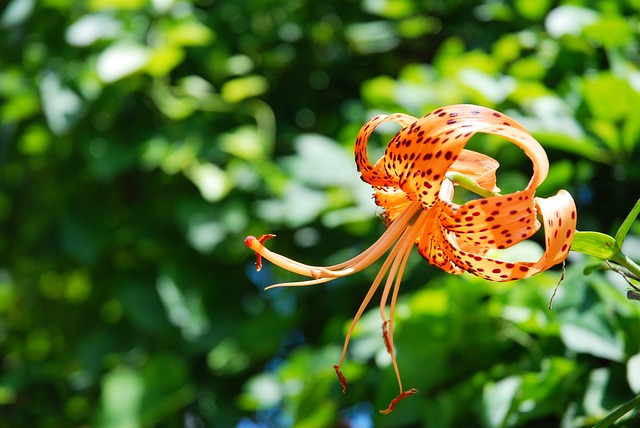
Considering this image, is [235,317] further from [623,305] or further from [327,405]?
[623,305]

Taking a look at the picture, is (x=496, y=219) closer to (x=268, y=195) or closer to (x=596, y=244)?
(x=596, y=244)

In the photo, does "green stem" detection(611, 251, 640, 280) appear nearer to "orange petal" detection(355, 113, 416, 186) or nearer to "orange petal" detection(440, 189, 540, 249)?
"orange petal" detection(440, 189, 540, 249)

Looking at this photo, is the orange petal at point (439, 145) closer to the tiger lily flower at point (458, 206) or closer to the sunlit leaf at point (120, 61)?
the tiger lily flower at point (458, 206)

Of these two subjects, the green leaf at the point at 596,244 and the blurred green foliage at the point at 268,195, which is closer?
the green leaf at the point at 596,244

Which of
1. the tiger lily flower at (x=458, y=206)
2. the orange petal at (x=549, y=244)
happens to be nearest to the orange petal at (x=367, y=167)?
the tiger lily flower at (x=458, y=206)

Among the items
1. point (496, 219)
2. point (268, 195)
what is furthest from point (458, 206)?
point (268, 195)

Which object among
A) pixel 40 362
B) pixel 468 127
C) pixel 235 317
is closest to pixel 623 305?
pixel 468 127
